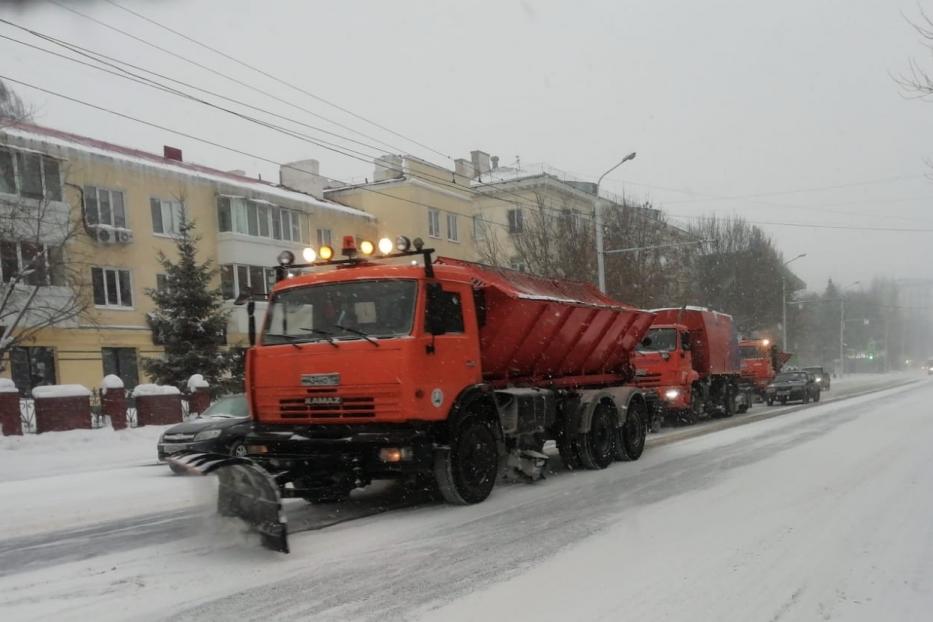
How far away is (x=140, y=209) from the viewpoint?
2880 cm

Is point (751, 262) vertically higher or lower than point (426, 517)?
higher

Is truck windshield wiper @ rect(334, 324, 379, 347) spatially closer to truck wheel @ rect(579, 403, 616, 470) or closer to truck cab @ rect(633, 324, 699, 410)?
truck wheel @ rect(579, 403, 616, 470)

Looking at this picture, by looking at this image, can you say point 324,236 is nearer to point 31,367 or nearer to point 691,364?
point 31,367

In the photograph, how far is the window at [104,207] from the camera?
26875mm

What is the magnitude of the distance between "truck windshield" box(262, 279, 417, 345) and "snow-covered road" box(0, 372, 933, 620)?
75.7 inches

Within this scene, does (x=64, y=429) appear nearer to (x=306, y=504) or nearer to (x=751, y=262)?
(x=306, y=504)

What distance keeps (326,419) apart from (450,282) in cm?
204

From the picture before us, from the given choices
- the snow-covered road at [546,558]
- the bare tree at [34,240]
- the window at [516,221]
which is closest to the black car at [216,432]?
the snow-covered road at [546,558]

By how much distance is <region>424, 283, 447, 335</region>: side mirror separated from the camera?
25.8ft

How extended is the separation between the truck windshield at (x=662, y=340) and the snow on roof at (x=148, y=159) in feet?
64.0

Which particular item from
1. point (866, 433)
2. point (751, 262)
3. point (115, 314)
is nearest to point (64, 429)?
point (115, 314)

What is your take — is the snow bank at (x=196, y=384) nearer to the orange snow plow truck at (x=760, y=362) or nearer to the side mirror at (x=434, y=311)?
the side mirror at (x=434, y=311)

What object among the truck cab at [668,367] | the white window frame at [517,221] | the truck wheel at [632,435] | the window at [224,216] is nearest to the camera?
the truck wheel at [632,435]

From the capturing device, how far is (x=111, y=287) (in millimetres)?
27969
